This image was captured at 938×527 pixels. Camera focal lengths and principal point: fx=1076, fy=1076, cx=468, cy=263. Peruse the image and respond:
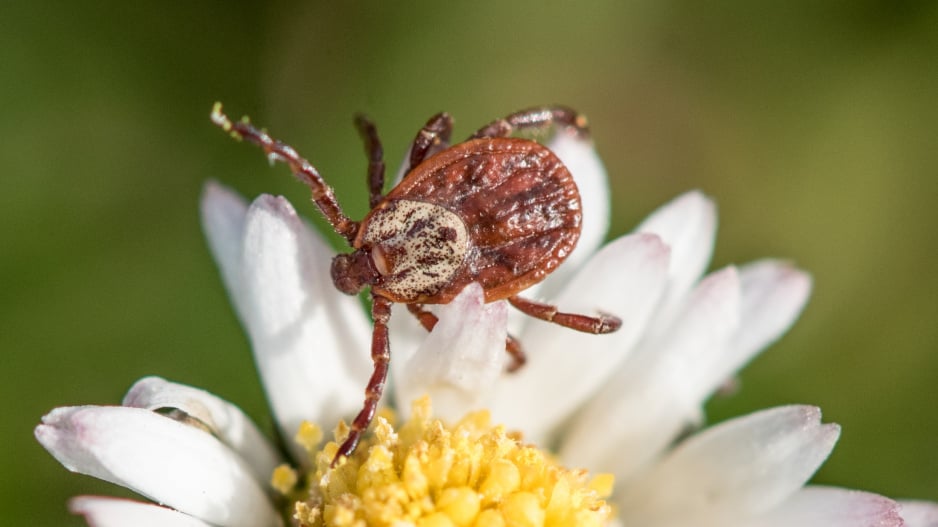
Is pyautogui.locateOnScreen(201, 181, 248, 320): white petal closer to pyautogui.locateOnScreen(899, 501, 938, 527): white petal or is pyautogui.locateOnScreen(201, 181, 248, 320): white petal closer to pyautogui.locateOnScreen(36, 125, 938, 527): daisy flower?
pyautogui.locateOnScreen(36, 125, 938, 527): daisy flower

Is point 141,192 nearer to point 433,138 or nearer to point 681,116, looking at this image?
point 433,138

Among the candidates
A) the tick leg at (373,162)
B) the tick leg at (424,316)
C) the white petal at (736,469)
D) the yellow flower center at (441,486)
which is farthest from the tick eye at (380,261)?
the white petal at (736,469)

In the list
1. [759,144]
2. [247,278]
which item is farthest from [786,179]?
[247,278]

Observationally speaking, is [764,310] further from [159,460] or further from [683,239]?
[159,460]

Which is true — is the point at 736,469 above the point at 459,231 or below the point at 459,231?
below

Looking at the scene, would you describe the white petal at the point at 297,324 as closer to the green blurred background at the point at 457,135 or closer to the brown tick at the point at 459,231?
the brown tick at the point at 459,231

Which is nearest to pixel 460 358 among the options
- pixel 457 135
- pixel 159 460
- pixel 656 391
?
pixel 656 391
